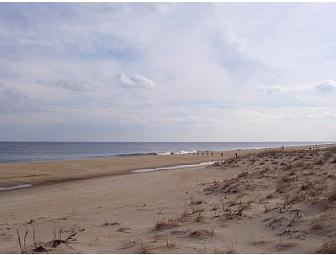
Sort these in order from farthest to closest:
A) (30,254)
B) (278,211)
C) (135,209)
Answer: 1. (135,209)
2. (278,211)
3. (30,254)

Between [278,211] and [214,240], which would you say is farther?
[278,211]

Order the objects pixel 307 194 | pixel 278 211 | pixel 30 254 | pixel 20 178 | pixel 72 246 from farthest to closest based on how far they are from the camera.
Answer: pixel 20 178
pixel 307 194
pixel 278 211
pixel 72 246
pixel 30 254

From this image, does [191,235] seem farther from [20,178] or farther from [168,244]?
[20,178]

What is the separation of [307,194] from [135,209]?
15.5 ft

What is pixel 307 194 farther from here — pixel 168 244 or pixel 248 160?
pixel 248 160

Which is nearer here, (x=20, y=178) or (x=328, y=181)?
(x=328, y=181)

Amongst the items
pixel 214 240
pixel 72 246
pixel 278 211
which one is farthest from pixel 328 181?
pixel 72 246

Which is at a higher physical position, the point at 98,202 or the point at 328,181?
the point at 328,181

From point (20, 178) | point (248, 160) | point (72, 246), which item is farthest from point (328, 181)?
point (20, 178)

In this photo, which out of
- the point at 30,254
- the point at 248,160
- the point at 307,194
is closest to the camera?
the point at 30,254

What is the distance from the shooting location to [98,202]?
557 inches

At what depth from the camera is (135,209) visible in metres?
10.8

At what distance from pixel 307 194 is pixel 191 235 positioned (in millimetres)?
3765

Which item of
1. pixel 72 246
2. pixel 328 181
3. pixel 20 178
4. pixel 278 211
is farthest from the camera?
pixel 20 178
